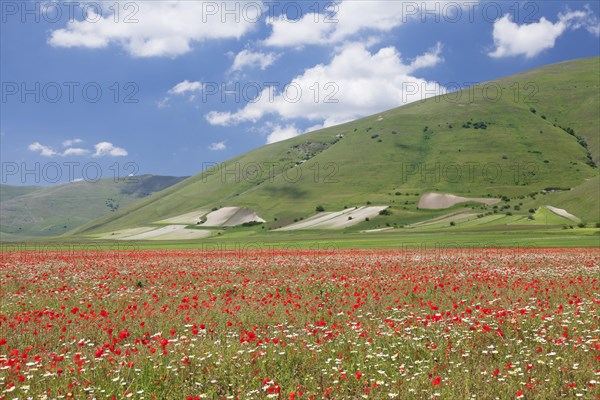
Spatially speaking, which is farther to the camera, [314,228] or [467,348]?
[314,228]

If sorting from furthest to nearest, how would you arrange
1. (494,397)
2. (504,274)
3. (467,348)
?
(504,274) < (467,348) < (494,397)

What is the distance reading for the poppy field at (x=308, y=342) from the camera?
304 inches

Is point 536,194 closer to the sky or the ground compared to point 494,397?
closer to the sky

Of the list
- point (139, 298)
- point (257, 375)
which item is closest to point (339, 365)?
point (257, 375)

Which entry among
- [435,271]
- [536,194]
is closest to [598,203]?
[536,194]

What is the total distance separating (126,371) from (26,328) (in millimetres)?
5311

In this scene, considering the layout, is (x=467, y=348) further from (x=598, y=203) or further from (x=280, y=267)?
(x=598, y=203)

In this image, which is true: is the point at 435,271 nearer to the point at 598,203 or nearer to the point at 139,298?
the point at 139,298

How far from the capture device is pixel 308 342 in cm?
1023

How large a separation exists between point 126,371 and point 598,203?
15020 cm

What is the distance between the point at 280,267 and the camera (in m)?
25.9

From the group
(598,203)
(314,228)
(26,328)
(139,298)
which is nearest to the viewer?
(26,328)

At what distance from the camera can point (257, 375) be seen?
329 inches

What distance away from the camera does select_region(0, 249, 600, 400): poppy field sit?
7730 mm
